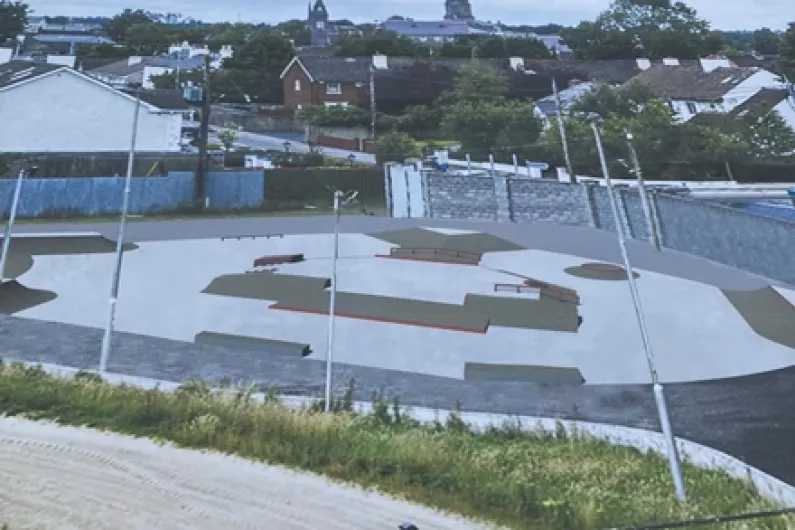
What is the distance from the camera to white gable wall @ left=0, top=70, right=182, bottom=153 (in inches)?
989

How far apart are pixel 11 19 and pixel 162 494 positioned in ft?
194

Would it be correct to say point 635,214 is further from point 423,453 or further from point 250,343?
point 423,453

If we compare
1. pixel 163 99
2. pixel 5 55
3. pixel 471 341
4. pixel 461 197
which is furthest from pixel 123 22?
pixel 471 341

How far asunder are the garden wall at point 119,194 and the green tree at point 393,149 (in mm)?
7520

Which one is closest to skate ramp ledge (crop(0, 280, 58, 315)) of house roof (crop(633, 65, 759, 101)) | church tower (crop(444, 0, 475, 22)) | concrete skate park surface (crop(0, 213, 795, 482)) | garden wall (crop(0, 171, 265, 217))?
concrete skate park surface (crop(0, 213, 795, 482))

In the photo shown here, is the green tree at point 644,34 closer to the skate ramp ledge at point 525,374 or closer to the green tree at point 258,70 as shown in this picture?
the green tree at point 258,70

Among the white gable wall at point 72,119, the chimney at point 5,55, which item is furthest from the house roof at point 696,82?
the chimney at point 5,55

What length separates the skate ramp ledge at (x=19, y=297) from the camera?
486 inches

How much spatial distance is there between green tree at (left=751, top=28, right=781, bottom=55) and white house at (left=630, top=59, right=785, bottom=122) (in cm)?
3309

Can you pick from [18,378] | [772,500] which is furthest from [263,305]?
[772,500]

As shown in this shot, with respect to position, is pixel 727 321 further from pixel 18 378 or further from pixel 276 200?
pixel 276 200

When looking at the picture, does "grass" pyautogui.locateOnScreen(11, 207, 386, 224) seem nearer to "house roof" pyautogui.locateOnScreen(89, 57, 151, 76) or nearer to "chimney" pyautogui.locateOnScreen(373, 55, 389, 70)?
"chimney" pyautogui.locateOnScreen(373, 55, 389, 70)

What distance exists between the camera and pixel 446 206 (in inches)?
874

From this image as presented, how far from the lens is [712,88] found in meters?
33.8
